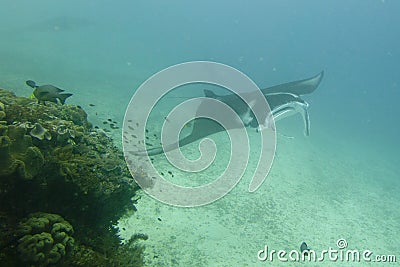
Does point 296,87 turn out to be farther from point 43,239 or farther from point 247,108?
point 43,239

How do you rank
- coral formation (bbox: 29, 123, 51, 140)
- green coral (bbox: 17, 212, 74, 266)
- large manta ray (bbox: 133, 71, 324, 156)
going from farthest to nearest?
1. large manta ray (bbox: 133, 71, 324, 156)
2. coral formation (bbox: 29, 123, 51, 140)
3. green coral (bbox: 17, 212, 74, 266)

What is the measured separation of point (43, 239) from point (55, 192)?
2.81 feet

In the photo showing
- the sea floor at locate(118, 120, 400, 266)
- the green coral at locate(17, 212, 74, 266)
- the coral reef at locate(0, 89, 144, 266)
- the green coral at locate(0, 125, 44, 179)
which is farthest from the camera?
the sea floor at locate(118, 120, 400, 266)

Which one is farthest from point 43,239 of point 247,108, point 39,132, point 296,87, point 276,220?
point 296,87

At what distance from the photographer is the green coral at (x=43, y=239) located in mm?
2838

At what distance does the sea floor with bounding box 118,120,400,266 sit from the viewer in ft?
20.8

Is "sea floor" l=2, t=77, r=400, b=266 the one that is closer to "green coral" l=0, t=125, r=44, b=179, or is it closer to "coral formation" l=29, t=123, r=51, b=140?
"coral formation" l=29, t=123, r=51, b=140

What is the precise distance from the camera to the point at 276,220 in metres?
8.14

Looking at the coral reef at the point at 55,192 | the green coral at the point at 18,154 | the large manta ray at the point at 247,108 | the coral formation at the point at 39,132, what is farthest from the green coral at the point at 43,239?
the large manta ray at the point at 247,108

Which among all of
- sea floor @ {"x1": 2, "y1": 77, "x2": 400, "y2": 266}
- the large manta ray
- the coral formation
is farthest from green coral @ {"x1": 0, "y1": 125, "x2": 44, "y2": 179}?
the large manta ray

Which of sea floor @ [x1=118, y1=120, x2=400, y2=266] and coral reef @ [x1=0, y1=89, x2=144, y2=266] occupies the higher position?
coral reef @ [x1=0, y1=89, x2=144, y2=266]

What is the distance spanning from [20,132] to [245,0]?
455 ft

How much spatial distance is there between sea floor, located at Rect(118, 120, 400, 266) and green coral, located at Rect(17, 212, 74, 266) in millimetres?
2860

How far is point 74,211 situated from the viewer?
150 inches
